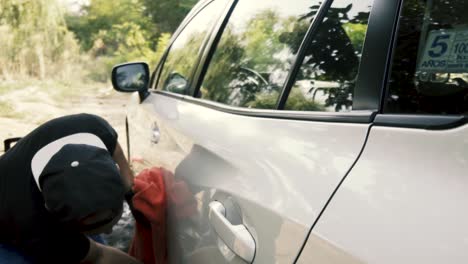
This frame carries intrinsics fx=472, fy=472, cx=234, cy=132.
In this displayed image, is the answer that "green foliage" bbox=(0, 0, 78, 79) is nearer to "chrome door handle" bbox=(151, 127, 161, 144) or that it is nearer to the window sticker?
"chrome door handle" bbox=(151, 127, 161, 144)

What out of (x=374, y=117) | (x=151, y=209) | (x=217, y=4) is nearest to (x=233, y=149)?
(x=374, y=117)

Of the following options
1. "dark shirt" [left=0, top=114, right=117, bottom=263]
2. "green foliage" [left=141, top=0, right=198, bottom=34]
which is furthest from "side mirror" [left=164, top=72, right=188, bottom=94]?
"green foliage" [left=141, top=0, right=198, bottom=34]

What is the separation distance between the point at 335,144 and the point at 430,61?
0.26 m

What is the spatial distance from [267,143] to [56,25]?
18428 millimetres

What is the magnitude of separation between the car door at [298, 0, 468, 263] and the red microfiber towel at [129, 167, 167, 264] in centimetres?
110

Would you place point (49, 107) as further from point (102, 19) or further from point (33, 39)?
point (102, 19)

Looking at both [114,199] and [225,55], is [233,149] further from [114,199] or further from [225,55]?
[225,55]

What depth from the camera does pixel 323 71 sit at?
135cm

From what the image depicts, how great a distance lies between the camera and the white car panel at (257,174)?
1.02 m

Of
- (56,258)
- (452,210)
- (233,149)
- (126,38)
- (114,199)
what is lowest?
(126,38)

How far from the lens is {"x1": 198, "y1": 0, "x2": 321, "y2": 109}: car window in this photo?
1.55 metres

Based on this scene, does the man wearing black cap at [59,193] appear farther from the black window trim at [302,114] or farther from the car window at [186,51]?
the car window at [186,51]

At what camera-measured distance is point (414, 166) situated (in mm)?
852

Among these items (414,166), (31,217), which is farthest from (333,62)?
(31,217)
